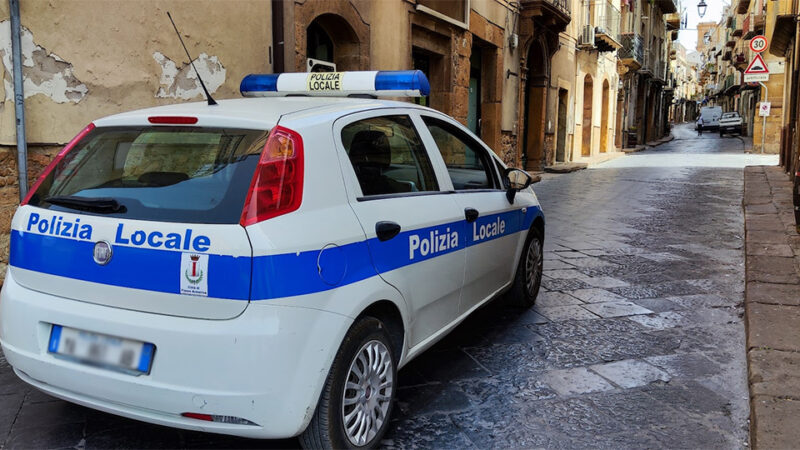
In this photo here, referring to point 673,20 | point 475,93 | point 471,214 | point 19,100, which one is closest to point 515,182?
point 471,214

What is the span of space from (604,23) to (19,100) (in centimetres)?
2145

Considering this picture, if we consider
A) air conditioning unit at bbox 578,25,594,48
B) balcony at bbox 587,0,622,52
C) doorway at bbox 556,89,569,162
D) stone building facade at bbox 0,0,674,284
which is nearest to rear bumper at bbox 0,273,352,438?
stone building facade at bbox 0,0,674,284

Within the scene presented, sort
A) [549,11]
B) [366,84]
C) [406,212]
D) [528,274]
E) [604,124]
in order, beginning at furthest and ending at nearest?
[604,124]
[549,11]
[528,274]
[366,84]
[406,212]

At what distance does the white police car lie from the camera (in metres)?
2.24

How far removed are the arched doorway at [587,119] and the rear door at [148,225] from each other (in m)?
22.7

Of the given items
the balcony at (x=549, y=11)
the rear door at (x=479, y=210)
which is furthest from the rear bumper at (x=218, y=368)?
the balcony at (x=549, y=11)

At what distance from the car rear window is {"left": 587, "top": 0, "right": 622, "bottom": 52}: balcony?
2131 cm

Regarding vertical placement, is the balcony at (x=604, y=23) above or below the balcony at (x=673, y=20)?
below

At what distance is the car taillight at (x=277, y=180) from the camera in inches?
90.8

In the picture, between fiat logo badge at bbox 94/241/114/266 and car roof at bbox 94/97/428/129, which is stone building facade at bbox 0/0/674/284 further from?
fiat logo badge at bbox 94/241/114/266

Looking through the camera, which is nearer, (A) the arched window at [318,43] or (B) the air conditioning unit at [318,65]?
(B) the air conditioning unit at [318,65]

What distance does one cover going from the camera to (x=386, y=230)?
2764mm

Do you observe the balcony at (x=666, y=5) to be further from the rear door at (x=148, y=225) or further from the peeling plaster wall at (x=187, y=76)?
the rear door at (x=148, y=225)

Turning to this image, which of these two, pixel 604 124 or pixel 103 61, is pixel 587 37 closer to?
pixel 604 124
